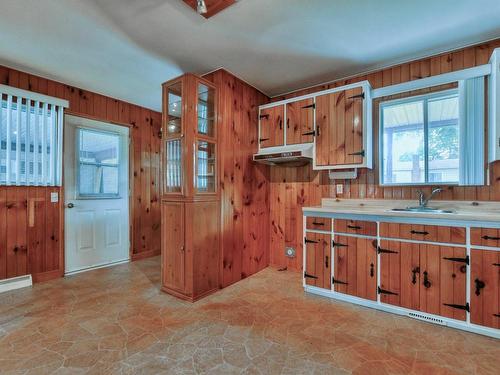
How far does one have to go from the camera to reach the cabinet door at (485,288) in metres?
1.90

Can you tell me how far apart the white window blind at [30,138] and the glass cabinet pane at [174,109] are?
156 centimetres

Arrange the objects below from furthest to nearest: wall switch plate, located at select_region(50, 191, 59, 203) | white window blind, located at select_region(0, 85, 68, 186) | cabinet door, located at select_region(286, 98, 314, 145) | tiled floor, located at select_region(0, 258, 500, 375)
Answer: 1. wall switch plate, located at select_region(50, 191, 59, 203)
2. cabinet door, located at select_region(286, 98, 314, 145)
3. white window blind, located at select_region(0, 85, 68, 186)
4. tiled floor, located at select_region(0, 258, 500, 375)

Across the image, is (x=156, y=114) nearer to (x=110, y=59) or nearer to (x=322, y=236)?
(x=110, y=59)

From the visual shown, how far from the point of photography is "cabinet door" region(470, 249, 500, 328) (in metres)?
1.90

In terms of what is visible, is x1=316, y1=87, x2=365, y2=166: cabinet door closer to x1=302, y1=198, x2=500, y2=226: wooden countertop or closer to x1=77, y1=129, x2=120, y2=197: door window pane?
x1=302, y1=198, x2=500, y2=226: wooden countertop

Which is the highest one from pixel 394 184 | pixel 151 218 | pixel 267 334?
pixel 394 184

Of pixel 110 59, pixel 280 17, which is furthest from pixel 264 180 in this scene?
pixel 110 59

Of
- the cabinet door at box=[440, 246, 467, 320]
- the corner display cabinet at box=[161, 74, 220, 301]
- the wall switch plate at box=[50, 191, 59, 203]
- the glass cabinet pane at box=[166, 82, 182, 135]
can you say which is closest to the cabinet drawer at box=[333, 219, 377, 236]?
the cabinet door at box=[440, 246, 467, 320]

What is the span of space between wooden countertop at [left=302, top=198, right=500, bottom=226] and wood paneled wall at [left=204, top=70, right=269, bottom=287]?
2.86ft

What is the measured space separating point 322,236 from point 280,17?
2.08 metres

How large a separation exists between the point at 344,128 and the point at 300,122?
55 centimetres

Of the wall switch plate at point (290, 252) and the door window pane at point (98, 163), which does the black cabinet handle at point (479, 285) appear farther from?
the door window pane at point (98, 163)

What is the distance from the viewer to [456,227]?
202 centimetres

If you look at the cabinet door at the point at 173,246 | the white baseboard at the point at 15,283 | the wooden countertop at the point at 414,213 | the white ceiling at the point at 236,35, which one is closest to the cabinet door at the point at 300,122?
the white ceiling at the point at 236,35
